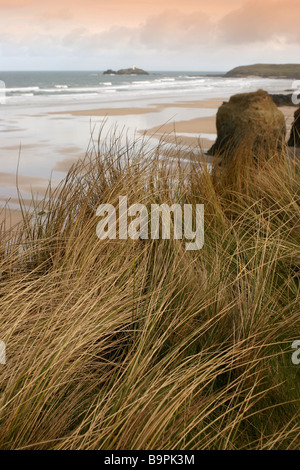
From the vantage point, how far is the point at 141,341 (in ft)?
6.02

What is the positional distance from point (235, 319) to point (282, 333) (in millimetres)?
202

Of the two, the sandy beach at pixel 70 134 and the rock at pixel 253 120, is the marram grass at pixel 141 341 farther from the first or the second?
the rock at pixel 253 120

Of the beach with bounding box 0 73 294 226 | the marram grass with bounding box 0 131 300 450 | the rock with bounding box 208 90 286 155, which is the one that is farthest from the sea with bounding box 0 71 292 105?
the marram grass with bounding box 0 131 300 450

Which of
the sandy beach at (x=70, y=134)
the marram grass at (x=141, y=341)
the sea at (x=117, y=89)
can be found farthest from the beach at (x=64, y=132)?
the sea at (x=117, y=89)

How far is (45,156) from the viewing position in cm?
770

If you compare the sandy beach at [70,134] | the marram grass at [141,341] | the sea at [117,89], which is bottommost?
the marram grass at [141,341]

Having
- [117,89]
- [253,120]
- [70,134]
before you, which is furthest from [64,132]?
[117,89]

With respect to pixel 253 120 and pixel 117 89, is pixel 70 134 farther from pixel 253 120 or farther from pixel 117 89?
pixel 117 89

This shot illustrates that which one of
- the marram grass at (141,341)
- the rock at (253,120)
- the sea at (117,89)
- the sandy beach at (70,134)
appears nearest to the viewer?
the marram grass at (141,341)

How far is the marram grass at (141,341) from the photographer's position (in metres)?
1.56

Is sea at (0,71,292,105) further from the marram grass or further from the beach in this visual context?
the marram grass

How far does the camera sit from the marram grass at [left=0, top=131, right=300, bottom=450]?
1556 millimetres

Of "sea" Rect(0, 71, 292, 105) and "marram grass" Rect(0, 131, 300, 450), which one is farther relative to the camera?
"sea" Rect(0, 71, 292, 105)

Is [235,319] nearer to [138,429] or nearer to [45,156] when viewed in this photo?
[138,429]
